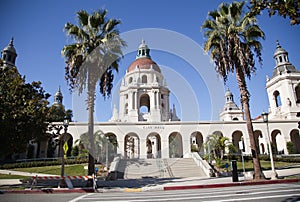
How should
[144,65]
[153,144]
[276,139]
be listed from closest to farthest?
1. [276,139]
2. [153,144]
3. [144,65]

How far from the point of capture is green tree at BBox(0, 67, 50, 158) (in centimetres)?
1595

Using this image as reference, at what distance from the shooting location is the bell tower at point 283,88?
141 feet

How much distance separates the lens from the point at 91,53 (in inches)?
602

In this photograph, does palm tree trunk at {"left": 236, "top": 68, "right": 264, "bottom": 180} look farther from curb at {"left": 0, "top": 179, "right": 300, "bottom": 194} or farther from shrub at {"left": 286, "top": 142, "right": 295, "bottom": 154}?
shrub at {"left": 286, "top": 142, "right": 295, "bottom": 154}

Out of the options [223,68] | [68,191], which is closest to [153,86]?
[223,68]

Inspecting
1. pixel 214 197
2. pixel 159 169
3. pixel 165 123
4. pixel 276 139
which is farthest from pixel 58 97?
pixel 214 197

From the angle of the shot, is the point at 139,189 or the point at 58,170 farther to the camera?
the point at 58,170

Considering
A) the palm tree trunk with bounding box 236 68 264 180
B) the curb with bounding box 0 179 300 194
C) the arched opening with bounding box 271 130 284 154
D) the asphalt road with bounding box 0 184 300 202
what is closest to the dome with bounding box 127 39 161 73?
the arched opening with bounding box 271 130 284 154

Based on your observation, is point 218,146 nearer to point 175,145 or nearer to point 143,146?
point 175,145

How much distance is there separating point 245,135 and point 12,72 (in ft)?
115

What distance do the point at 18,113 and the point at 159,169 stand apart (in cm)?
1472

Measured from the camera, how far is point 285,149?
3622 centimetres

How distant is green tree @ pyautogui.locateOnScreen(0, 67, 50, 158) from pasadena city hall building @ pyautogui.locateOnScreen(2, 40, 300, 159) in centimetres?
1761

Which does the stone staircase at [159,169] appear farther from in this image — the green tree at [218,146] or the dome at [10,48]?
the dome at [10,48]
